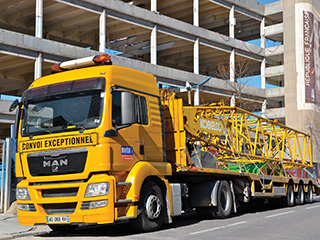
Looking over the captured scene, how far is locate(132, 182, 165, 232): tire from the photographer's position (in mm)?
9281

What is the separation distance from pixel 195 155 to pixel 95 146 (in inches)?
147

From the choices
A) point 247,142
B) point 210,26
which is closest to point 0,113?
point 247,142

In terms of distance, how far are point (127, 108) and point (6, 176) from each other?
689cm

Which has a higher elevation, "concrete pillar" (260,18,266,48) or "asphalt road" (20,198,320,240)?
"concrete pillar" (260,18,266,48)

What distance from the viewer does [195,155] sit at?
1173 centimetres

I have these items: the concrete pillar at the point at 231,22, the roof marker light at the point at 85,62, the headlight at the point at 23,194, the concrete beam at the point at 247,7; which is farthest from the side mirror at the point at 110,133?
the concrete pillar at the point at 231,22

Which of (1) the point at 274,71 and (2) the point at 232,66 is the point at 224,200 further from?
(1) the point at 274,71

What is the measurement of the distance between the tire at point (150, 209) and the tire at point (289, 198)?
853cm

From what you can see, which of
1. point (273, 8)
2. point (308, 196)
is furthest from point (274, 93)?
point (308, 196)

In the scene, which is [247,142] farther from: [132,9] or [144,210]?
[132,9]

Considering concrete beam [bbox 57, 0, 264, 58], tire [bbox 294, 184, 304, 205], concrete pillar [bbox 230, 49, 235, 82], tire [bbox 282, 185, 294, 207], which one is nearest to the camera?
tire [bbox 282, 185, 294, 207]

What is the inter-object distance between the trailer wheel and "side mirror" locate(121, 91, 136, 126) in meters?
4.47

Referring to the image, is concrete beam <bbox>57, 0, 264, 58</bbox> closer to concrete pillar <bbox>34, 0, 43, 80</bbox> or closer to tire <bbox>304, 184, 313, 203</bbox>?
concrete pillar <bbox>34, 0, 43, 80</bbox>

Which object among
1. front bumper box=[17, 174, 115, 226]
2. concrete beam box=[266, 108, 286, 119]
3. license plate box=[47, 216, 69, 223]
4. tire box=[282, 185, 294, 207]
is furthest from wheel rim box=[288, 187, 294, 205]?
concrete beam box=[266, 108, 286, 119]
